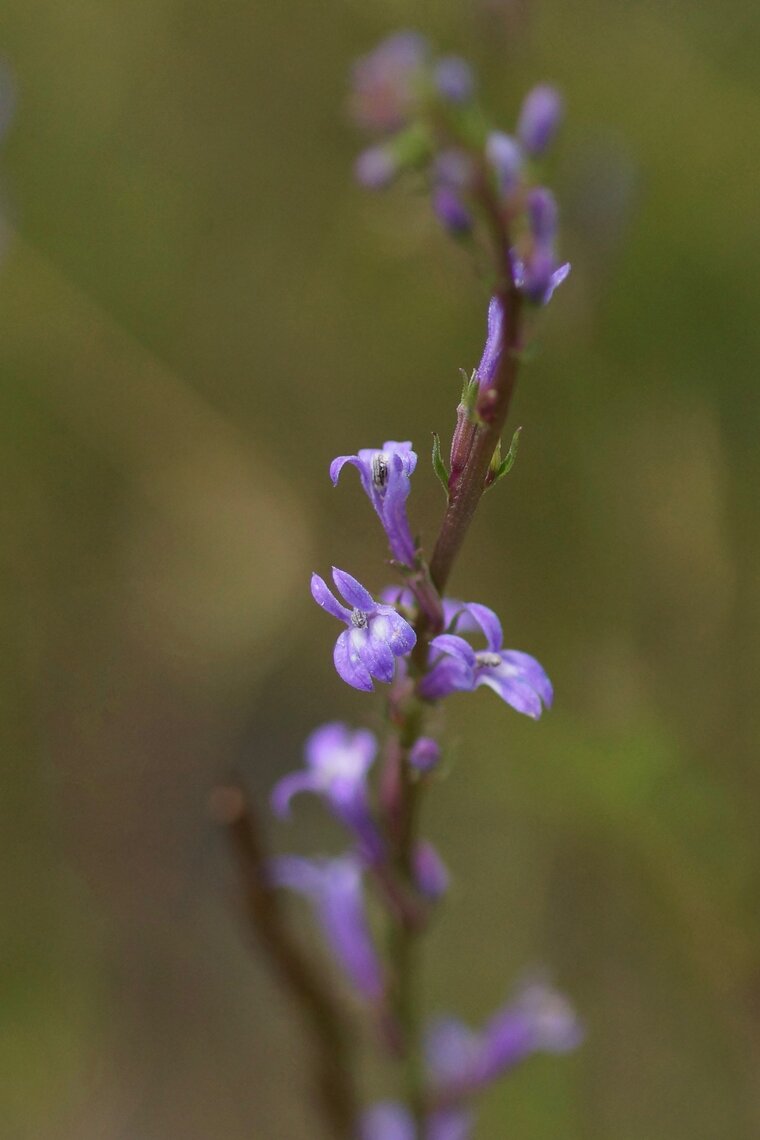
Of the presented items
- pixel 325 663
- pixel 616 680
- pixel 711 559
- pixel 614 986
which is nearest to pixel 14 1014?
pixel 325 663

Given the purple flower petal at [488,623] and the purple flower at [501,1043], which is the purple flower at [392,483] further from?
the purple flower at [501,1043]

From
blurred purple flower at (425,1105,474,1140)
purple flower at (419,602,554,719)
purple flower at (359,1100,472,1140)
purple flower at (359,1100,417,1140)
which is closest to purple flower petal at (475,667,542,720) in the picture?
purple flower at (419,602,554,719)

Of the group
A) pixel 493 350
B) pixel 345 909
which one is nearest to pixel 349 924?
pixel 345 909

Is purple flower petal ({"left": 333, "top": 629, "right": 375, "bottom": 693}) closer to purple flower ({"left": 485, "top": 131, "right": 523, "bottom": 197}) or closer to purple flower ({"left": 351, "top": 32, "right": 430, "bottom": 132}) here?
purple flower ({"left": 485, "top": 131, "right": 523, "bottom": 197})

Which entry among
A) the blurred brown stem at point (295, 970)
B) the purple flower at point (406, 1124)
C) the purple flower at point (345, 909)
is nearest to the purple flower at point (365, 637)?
the blurred brown stem at point (295, 970)

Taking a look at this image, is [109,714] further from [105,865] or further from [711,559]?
[711,559]

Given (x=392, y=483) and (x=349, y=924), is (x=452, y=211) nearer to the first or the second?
(x=392, y=483)
